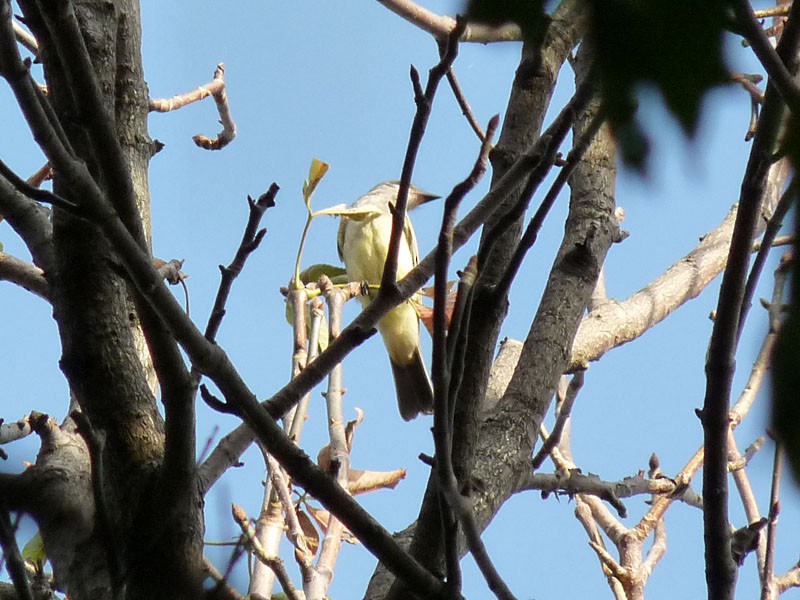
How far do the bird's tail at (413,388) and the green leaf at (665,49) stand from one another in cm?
531

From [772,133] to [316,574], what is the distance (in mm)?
2231

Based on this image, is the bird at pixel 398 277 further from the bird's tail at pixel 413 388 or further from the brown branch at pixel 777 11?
the brown branch at pixel 777 11

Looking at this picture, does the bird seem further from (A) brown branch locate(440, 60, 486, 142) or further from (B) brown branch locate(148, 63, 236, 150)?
(A) brown branch locate(440, 60, 486, 142)


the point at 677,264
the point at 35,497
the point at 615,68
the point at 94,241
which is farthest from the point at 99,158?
the point at 677,264

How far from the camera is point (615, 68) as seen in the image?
21.1 inches

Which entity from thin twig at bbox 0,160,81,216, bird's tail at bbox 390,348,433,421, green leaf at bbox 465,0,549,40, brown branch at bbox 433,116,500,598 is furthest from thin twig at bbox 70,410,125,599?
bird's tail at bbox 390,348,433,421

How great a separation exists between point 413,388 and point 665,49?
232 inches

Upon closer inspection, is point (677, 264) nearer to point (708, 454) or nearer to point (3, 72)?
point (708, 454)

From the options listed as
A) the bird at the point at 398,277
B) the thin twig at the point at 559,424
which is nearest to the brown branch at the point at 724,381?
the thin twig at the point at 559,424

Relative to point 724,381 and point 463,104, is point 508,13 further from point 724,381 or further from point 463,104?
point 463,104

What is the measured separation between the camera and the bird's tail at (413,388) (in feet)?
19.8

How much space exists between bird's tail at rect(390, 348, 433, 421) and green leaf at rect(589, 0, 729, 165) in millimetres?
5312

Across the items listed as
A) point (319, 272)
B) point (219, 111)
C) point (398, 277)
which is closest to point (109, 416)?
point (319, 272)

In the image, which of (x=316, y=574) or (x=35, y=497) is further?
(x=316, y=574)
